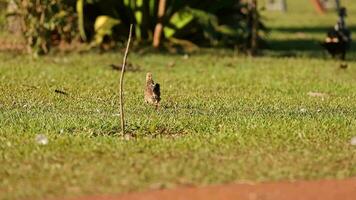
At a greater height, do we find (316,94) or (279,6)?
(316,94)

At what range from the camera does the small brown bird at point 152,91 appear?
918 cm

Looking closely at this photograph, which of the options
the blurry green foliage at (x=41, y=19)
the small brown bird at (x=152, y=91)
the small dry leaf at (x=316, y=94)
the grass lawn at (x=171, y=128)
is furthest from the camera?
the blurry green foliage at (x=41, y=19)

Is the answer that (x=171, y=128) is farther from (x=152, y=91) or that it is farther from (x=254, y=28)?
(x=254, y=28)

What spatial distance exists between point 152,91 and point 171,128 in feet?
4.00

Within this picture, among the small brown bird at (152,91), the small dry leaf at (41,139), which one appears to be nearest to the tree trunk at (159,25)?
the small brown bird at (152,91)

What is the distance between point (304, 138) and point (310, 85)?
466 centimetres

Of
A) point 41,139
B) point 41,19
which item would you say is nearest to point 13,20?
point 41,19

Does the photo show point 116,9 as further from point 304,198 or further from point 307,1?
point 307,1

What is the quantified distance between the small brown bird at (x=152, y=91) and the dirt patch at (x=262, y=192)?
11.0ft

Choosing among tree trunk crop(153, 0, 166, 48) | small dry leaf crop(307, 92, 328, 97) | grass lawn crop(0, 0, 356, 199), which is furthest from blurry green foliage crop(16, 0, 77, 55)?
small dry leaf crop(307, 92, 328, 97)

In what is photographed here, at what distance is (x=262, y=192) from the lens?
5.81 meters

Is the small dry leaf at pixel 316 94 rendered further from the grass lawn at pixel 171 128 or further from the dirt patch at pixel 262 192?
the dirt patch at pixel 262 192

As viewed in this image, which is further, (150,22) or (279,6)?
(279,6)

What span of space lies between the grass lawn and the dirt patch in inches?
5.7
